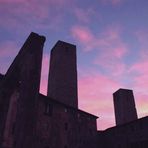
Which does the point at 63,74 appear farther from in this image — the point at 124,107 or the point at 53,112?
the point at 124,107

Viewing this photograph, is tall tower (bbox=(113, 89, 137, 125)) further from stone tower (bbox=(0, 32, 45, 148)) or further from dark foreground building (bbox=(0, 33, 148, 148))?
stone tower (bbox=(0, 32, 45, 148))

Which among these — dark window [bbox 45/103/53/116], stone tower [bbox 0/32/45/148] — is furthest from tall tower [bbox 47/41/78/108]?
stone tower [bbox 0/32/45/148]

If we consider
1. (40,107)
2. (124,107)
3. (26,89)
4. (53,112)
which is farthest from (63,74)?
(26,89)

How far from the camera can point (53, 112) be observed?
22.9m

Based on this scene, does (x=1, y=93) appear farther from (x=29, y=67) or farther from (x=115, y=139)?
(x=115, y=139)

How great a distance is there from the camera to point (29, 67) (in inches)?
338

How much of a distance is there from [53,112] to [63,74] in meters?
12.0

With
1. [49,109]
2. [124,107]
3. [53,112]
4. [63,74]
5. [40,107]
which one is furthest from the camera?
[124,107]

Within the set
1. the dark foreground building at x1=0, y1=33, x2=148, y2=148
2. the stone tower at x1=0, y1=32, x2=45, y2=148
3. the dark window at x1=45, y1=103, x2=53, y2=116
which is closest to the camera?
the stone tower at x1=0, y1=32, x2=45, y2=148

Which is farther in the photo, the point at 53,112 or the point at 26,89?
the point at 53,112

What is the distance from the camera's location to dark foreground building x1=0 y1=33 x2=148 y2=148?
7.83 meters

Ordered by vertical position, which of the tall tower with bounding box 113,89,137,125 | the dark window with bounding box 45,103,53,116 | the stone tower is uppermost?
the tall tower with bounding box 113,89,137,125

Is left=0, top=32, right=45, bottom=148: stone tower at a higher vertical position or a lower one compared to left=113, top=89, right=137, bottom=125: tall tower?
lower

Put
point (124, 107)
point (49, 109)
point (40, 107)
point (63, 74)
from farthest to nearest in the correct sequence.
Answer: point (124, 107) → point (63, 74) → point (49, 109) → point (40, 107)
